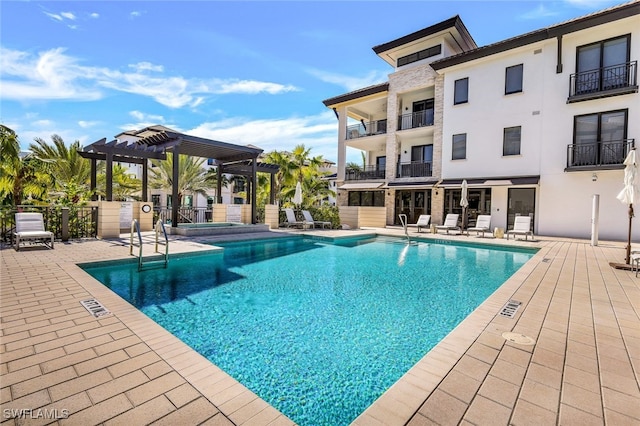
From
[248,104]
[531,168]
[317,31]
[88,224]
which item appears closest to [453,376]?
[88,224]

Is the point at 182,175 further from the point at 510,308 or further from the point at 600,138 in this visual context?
the point at 600,138

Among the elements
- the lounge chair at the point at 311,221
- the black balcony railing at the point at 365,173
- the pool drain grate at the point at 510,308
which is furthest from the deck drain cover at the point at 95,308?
the black balcony railing at the point at 365,173

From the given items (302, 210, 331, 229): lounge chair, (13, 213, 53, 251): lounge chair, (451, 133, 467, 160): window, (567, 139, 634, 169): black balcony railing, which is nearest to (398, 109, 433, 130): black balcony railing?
(451, 133, 467, 160): window

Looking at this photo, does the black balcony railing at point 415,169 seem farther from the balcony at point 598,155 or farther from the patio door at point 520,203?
the balcony at point 598,155

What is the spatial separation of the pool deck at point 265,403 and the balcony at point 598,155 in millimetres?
12658

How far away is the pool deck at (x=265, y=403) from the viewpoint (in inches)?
83.7

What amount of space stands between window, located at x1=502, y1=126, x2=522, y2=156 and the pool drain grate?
1490cm

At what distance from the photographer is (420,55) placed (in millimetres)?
21094

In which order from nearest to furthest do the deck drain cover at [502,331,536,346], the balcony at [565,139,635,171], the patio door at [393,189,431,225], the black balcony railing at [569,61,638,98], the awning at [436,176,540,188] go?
the deck drain cover at [502,331,536,346], the balcony at [565,139,635,171], the black balcony railing at [569,61,638,98], the awning at [436,176,540,188], the patio door at [393,189,431,225]

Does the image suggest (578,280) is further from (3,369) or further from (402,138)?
(402,138)

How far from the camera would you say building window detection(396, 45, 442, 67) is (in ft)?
66.7

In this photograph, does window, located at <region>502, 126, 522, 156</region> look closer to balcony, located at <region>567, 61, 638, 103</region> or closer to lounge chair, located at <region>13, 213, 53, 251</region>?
balcony, located at <region>567, 61, 638, 103</region>

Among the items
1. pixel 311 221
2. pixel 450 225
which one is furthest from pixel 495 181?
pixel 311 221

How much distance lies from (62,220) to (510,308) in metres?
12.6
